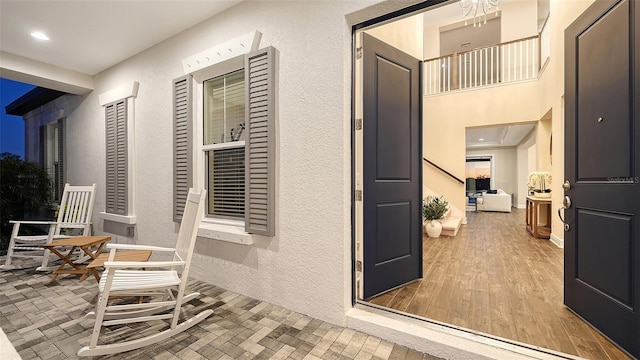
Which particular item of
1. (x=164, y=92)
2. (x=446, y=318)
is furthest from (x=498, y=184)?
(x=164, y=92)

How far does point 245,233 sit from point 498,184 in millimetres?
12784

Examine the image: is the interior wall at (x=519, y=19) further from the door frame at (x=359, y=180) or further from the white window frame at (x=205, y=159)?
the white window frame at (x=205, y=159)

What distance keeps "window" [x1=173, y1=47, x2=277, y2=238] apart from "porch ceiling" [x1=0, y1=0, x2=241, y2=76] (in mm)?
577

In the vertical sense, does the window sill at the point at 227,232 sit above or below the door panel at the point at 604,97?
below

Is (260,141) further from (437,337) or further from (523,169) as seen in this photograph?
(523,169)

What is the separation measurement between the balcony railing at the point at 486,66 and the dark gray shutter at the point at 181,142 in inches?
224

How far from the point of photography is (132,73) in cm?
369

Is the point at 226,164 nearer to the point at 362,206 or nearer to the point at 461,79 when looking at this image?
the point at 362,206

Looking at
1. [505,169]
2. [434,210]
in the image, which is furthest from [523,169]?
[434,210]

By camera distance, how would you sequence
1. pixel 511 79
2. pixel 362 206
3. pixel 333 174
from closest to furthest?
pixel 333 174 < pixel 362 206 < pixel 511 79

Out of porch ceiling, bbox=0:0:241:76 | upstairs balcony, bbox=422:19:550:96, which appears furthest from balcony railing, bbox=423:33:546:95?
porch ceiling, bbox=0:0:241:76

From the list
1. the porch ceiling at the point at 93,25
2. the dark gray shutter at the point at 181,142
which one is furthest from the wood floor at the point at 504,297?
the porch ceiling at the point at 93,25

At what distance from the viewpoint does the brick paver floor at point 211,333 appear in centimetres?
171

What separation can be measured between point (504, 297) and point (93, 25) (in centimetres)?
490
